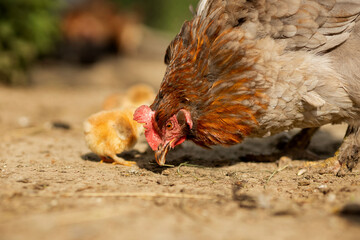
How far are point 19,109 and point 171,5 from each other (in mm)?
10396

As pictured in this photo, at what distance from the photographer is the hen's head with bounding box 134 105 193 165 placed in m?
3.07

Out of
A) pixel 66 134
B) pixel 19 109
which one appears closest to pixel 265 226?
pixel 66 134

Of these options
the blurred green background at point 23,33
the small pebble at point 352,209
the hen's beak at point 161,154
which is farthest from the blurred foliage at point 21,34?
the small pebble at point 352,209

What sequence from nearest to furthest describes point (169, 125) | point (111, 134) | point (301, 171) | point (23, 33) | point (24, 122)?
point (169, 125), point (301, 171), point (111, 134), point (24, 122), point (23, 33)

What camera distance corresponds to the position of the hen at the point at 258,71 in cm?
296

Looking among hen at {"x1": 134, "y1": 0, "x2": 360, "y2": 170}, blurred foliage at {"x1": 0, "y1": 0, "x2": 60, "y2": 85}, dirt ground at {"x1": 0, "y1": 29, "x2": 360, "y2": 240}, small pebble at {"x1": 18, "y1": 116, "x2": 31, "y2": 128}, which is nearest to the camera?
dirt ground at {"x1": 0, "y1": 29, "x2": 360, "y2": 240}

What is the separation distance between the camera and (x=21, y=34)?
7.89m

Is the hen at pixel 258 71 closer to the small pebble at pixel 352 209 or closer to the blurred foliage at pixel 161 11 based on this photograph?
the small pebble at pixel 352 209

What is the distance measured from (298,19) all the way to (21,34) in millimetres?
6819

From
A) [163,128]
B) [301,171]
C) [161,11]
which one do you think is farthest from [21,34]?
[161,11]

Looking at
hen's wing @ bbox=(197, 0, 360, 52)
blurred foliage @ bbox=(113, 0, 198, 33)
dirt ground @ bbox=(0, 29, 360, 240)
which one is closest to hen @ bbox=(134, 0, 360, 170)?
hen's wing @ bbox=(197, 0, 360, 52)

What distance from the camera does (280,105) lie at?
2.98 metres

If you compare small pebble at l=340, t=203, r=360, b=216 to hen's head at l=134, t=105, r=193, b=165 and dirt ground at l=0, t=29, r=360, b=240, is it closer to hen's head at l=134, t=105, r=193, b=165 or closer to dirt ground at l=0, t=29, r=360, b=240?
dirt ground at l=0, t=29, r=360, b=240

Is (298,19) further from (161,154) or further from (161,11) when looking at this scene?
(161,11)
